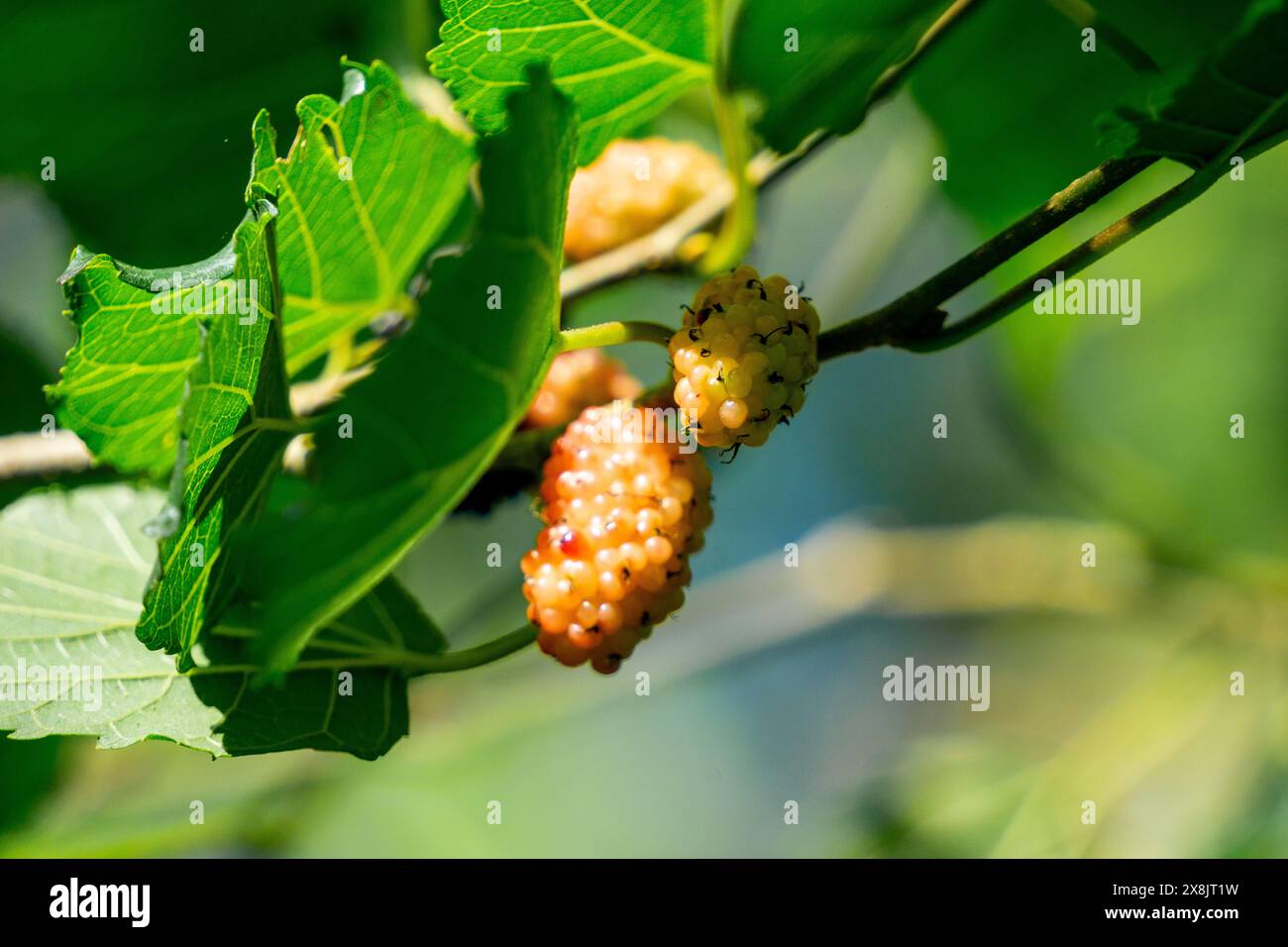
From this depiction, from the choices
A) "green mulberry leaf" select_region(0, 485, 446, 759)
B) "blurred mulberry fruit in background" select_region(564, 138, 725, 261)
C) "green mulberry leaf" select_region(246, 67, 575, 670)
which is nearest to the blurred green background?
"blurred mulberry fruit in background" select_region(564, 138, 725, 261)

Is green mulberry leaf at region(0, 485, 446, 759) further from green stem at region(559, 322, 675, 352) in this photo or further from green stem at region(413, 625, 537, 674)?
green stem at region(559, 322, 675, 352)

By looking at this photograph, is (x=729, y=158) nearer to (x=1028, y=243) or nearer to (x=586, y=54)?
(x=586, y=54)

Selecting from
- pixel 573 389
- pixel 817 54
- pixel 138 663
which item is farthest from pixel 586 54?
pixel 138 663

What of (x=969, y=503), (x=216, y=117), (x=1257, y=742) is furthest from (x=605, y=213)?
(x=969, y=503)

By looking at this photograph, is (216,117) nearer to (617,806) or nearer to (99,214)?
(99,214)

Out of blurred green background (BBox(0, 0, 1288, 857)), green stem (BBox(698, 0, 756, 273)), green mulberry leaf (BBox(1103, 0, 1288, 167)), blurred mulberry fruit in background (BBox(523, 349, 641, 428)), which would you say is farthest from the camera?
blurred green background (BBox(0, 0, 1288, 857))

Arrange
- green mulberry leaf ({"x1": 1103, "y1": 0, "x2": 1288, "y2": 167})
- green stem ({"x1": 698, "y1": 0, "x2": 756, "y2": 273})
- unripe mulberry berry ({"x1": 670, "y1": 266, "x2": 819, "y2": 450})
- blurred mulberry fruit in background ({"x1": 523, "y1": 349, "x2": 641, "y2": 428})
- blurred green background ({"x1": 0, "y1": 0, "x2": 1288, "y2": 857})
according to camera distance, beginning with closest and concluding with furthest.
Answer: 1. green mulberry leaf ({"x1": 1103, "y1": 0, "x2": 1288, "y2": 167})
2. unripe mulberry berry ({"x1": 670, "y1": 266, "x2": 819, "y2": 450})
3. green stem ({"x1": 698, "y1": 0, "x2": 756, "y2": 273})
4. blurred mulberry fruit in background ({"x1": 523, "y1": 349, "x2": 641, "y2": 428})
5. blurred green background ({"x1": 0, "y1": 0, "x2": 1288, "y2": 857})
